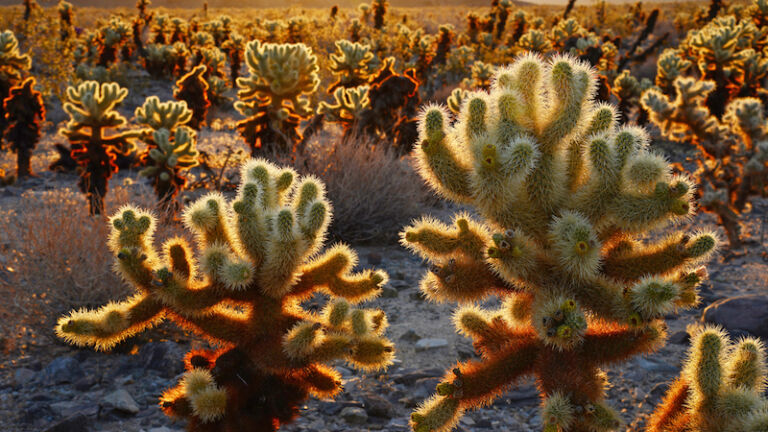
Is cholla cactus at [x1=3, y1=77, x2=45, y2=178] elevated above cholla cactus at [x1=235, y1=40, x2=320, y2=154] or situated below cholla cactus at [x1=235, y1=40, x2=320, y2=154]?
below

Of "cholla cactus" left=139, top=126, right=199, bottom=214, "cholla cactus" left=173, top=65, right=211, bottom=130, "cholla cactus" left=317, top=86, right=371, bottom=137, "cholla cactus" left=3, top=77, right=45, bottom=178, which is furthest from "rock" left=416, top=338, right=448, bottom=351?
"cholla cactus" left=3, top=77, right=45, bottom=178

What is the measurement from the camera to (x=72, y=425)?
312 centimetres

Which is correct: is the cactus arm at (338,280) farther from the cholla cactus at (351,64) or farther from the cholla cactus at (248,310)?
the cholla cactus at (351,64)

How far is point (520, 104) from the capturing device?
2.59 m

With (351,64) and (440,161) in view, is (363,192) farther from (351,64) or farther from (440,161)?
(351,64)

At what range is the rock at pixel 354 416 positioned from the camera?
335 cm

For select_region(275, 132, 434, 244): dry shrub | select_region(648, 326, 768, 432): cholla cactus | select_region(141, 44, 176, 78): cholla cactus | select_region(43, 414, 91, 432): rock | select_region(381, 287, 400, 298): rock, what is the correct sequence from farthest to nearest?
1. select_region(141, 44, 176, 78): cholla cactus
2. select_region(275, 132, 434, 244): dry shrub
3. select_region(381, 287, 400, 298): rock
4. select_region(43, 414, 91, 432): rock
5. select_region(648, 326, 768, 432): cholla cactus

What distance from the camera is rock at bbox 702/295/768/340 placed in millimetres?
4145

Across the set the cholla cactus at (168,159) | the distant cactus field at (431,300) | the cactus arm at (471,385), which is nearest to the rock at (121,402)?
the distant cactus field at (431,300)

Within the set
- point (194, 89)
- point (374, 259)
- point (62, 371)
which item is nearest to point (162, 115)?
point (374, 259)

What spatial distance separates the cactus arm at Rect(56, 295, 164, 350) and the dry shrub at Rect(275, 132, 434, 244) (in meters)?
3.54

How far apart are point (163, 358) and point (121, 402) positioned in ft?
1.60

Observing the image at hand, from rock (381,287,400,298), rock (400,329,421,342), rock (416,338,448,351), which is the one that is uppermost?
rock (416,338,448,351)

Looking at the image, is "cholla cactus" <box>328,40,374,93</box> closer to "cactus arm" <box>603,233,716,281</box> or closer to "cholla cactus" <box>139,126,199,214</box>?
"cholla cactus" <box>139,126,199,214</box>
